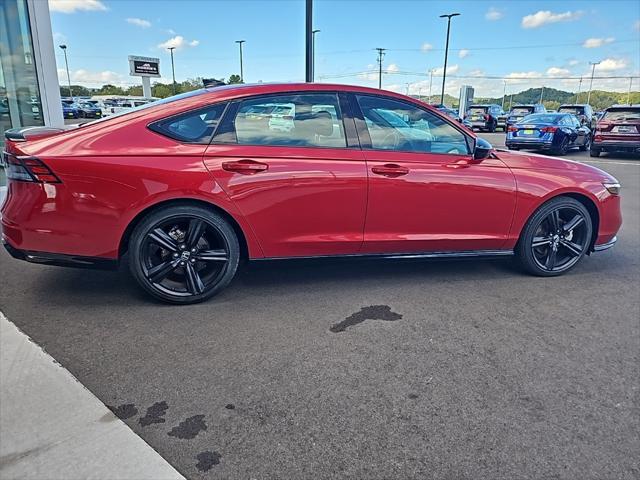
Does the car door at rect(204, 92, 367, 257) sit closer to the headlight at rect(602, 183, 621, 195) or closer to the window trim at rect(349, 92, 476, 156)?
the window trim at rect(349, 92, 476, 156)

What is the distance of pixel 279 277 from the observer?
4.11m

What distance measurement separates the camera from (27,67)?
7.81 meters

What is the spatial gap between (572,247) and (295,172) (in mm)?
2657

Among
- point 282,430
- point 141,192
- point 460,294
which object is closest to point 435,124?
point 460,294

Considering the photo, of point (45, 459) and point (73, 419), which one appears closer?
point (45, 459)

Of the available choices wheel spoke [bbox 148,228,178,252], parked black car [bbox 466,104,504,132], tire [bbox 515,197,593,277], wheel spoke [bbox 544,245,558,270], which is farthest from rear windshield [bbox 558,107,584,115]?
wheel spoke [bbox 148,228,178,252]

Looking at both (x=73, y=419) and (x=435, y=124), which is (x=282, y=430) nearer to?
(x=73, y=419)

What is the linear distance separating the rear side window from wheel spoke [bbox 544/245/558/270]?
10.0ft

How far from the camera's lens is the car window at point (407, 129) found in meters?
3.67

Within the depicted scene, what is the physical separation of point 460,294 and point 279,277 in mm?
1515

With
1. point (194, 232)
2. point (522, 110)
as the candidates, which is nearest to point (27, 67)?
point (194, 232)

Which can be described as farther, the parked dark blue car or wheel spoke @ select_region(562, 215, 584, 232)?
the parked dark blue car

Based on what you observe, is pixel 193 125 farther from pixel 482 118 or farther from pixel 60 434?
Result: pixel 482 118

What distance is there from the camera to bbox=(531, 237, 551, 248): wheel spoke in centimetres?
415
